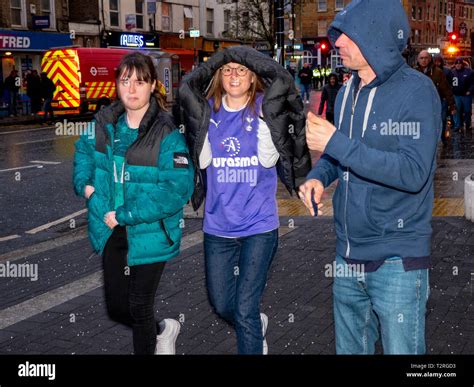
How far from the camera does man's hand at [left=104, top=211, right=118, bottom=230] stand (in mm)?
3865

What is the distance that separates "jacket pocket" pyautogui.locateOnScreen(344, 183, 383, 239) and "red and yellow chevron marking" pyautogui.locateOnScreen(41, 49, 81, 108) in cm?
2503

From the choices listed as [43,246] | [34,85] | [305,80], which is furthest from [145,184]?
[305,80]

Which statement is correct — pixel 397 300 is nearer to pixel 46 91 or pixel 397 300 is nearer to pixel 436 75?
pixel 436 75

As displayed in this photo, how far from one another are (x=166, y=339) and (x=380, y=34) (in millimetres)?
2216

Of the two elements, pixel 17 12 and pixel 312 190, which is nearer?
pixel 312 190

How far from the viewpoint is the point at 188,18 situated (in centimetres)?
4766

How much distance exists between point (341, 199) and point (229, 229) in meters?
1.00

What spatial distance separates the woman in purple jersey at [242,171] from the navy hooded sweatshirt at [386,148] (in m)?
0.90

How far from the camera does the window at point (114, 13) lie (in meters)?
40.1

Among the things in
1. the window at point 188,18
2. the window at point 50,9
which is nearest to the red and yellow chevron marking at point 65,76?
the window at point 50,9

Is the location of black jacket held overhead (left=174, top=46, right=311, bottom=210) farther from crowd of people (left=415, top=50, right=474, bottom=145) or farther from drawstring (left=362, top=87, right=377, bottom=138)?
crowd of people (left=415, top=50, right=474, bottom=145)

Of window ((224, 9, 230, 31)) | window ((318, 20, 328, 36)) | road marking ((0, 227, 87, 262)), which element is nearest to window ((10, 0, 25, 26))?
window ((224, 9, 230, 31))

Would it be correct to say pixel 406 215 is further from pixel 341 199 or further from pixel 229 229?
pixel 229 229
